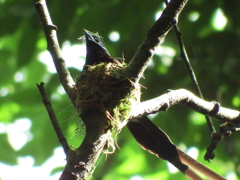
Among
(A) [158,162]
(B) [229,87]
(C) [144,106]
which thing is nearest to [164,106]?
(C) [144,106]

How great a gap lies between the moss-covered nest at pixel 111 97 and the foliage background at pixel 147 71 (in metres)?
0.75

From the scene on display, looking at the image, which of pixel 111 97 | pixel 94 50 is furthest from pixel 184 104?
pixel 94 50

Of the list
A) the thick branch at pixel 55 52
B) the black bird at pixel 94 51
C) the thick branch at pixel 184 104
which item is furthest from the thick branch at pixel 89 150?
the black bird at pixel 94 51

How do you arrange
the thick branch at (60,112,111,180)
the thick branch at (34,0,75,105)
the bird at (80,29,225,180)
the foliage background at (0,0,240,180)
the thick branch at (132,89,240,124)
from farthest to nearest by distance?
1. the foliage background at (0,0,240,180)
2. the bird at (80,29,225,180)
3. the thick branch at (34,0,75,105)
4. the thick branch at (132,89,240,124)
5. the thick branch at (60,112,111,180)

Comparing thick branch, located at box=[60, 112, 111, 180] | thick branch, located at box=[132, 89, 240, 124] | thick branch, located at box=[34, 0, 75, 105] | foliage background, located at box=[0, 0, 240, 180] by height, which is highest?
foliage background, located at box=[0, 0, 240, 180]

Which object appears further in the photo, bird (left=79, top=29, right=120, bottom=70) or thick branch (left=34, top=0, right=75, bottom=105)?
bird (left=79, top=29, right=120, bottom=70)

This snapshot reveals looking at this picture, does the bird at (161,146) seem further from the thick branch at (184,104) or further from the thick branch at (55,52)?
the thick branch at (55,52)

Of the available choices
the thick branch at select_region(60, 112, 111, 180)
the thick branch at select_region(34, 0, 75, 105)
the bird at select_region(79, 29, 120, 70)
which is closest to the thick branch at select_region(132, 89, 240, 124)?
the thick branch at select_region(60, 112, 111, 180)

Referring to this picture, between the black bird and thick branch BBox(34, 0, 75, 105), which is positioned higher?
the black bird

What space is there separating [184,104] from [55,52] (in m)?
0.91

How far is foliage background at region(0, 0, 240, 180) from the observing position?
10.8ft

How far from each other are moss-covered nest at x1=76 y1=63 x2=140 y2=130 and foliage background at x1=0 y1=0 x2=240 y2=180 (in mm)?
754

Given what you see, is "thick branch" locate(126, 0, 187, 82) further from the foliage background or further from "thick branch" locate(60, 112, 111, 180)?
the foliage background

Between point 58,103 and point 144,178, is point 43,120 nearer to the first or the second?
point 58,103
